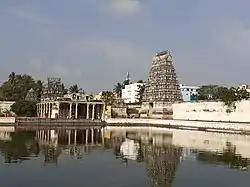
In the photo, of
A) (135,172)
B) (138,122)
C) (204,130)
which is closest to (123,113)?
(138,122)

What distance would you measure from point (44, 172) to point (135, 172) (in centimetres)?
483

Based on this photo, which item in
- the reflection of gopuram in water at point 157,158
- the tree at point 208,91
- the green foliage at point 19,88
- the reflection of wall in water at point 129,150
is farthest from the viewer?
the tree at point 208,91

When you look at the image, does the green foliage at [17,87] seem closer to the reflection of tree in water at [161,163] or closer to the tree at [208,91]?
the tree at [208,91]

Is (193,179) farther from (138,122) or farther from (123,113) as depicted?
(123,113)

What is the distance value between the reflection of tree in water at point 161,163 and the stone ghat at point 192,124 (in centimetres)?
2073

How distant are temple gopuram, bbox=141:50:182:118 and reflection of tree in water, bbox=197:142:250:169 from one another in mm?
48076

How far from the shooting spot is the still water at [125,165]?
20172 mm

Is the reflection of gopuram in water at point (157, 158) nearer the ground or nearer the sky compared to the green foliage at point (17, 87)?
nearer the ground

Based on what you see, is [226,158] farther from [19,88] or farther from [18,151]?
[19,88]

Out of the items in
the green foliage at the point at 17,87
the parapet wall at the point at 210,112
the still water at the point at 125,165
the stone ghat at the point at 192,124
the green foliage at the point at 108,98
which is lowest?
the still water at the point at 125,165

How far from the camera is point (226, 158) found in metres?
29.1

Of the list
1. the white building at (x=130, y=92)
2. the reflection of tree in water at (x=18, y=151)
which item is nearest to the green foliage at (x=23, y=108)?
the reflection of tree in water at (x=18, y=151)

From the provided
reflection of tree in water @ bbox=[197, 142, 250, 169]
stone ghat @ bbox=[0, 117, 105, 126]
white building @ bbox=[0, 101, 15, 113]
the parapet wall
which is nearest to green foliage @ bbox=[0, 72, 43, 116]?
white building @ bbox=[0, 101, 15, 113]

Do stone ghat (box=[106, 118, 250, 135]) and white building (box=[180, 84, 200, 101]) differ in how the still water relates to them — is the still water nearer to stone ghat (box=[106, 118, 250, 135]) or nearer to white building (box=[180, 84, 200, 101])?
stone ghat (box=[106, 118, 250, 135])
